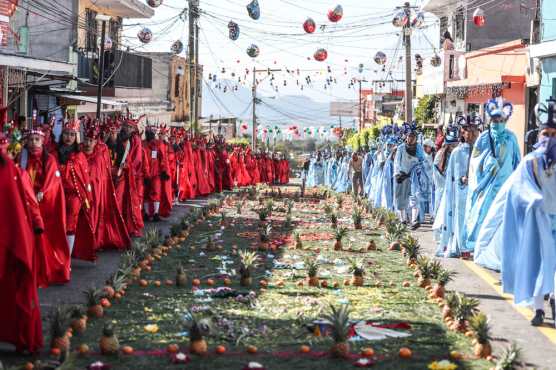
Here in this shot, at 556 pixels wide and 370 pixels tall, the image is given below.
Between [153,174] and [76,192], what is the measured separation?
6913 mm

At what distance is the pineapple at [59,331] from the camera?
727cm

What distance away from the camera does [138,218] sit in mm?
16109

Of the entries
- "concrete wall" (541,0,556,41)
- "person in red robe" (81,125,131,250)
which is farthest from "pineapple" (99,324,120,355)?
"concrete wall" (541,0,556,41)

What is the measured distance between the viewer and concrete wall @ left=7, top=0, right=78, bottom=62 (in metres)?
30.8

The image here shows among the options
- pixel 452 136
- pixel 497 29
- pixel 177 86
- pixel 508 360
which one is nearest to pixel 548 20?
pixel 452 136

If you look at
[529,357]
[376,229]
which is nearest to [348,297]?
[529,357]

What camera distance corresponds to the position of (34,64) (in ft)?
71.8

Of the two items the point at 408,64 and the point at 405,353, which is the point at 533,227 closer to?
the point at 405,353

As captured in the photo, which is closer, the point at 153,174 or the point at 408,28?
the point at 153,174

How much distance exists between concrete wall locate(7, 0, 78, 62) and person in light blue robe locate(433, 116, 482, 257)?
19924 millimetres

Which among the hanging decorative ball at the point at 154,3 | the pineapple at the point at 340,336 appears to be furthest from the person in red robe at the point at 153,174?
the pineapple at the point at 340,336

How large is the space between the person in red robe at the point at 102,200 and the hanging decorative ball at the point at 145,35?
63.8 ft

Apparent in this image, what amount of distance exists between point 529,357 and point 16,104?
20386 mm

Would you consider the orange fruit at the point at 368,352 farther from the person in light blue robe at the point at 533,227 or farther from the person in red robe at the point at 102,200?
the person in red robe at the point at 102,200
